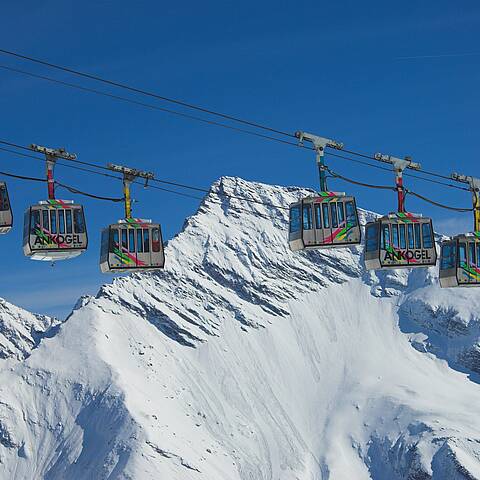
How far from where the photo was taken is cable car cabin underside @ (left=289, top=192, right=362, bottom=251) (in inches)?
2544

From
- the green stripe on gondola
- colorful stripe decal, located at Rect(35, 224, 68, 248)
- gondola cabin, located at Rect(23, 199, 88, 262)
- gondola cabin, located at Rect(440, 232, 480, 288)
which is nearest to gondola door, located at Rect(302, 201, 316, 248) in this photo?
gondola cabin, located at Rect(440, 232, 480, 288)

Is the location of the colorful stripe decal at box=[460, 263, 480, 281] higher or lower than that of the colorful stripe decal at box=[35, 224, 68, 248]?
lower

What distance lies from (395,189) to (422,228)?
312 centimetres

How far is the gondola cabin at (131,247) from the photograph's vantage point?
6381 centimetres

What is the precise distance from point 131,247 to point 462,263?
1806 cm

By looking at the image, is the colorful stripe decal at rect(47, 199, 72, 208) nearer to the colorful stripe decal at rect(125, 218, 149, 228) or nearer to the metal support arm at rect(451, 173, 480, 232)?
the colorful stripe decal at rect(125, 218, 149, 228)

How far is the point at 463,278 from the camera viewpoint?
2702 inches

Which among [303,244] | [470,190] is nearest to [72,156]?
[303,244]

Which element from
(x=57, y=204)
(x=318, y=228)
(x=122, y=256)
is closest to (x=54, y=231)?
(x=57, y=204)

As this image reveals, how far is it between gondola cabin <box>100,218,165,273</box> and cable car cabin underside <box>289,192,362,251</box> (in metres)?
6.98

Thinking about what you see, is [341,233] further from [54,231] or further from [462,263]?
[54,231]

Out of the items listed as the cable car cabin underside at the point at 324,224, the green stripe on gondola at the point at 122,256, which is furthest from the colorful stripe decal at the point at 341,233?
the green stripe on gondola at the point at 122,256

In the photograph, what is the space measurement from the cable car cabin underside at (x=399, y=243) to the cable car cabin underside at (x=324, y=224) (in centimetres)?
162

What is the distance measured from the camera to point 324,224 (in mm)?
64750
